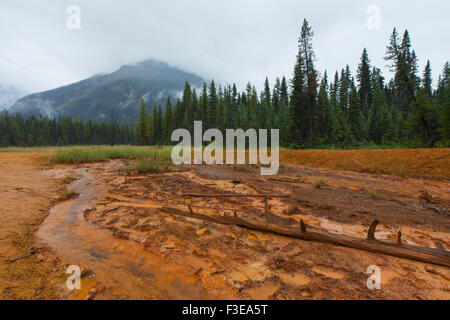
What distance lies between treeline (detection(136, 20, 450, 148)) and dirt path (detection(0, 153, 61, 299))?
2054cm

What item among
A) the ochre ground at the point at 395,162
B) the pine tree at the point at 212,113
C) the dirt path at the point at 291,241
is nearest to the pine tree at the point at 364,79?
the pine tree at the point at 212,113

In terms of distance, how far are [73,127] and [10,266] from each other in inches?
3693

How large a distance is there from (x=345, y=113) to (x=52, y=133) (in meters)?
98.2

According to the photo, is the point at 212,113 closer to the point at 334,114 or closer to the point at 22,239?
the point at 334,114

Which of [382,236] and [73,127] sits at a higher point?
[73,127]

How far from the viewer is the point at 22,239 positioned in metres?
3.20

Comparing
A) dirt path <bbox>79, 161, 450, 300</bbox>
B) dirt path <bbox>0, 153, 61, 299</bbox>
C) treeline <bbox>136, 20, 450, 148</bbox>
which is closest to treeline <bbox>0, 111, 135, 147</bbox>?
treeline <bbox>136, 20, 450, 148</bbox>

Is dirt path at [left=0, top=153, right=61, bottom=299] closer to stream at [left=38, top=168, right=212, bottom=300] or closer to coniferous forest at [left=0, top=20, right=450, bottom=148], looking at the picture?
stream at [left=38, top=168, right=212, bottom=300]

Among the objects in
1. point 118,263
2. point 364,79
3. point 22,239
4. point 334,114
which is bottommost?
point 118,263

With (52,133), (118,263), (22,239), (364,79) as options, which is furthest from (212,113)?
(52,133)

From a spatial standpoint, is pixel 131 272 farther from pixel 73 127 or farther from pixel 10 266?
pixel 73 127

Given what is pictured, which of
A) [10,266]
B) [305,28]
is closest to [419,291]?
[10,266]
